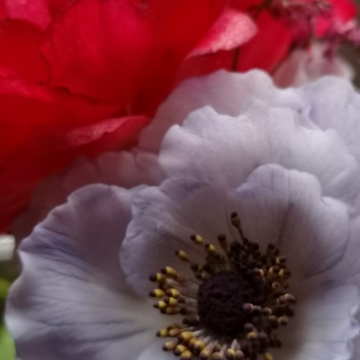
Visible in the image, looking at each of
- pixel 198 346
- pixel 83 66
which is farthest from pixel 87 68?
pixel 198 346

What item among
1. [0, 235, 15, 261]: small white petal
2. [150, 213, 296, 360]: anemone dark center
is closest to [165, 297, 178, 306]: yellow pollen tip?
[150, 213, 296, 360]: anemone dark center

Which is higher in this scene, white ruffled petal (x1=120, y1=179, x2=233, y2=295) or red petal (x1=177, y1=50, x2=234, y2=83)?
red petal (x1=177, y1=50, x2=234, y2=83)

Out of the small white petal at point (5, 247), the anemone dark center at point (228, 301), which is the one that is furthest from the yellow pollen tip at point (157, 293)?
the small white petal at point (5, 247)

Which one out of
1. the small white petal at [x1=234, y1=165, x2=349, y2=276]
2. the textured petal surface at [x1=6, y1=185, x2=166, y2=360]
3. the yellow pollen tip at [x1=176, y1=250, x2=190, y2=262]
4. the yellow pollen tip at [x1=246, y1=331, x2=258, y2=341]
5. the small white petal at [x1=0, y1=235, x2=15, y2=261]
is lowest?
the small white petal at [x1=0, y1=235, x2=15, y2=261]

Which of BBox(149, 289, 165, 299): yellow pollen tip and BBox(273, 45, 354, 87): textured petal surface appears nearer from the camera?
BBox(149, 289, 165, 299): yellow pollen tip

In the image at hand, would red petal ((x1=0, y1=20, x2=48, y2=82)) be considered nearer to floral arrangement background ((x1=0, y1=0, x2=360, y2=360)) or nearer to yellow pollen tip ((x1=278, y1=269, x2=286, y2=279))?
floral arrangement background ((x1=0, y1=0, x2=360, y2=360))

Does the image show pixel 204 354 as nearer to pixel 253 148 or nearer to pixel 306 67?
pixel 253 148
